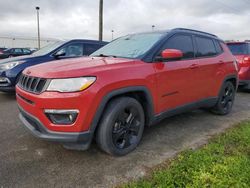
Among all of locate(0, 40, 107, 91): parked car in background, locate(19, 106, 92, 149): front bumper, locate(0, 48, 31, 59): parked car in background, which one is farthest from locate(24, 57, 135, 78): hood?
locate(0, 48, 31, 59): parked car in background

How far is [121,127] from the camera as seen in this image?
3117mm

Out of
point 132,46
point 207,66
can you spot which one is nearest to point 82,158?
point 132,46

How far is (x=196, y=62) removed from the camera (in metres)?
4.15

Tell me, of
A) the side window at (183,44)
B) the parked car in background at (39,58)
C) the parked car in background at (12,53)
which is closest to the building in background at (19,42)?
the parked car in background at (12,53)

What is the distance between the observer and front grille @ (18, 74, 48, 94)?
2.77 m

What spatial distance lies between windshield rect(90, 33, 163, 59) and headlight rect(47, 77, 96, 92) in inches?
39.6

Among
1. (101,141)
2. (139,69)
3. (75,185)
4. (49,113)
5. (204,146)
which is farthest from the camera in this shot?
(204,146)

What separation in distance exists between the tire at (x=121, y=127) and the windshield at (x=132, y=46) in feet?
2.47

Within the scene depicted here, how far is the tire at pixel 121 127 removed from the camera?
2.89 meters

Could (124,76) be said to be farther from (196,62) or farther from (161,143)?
(196,62)

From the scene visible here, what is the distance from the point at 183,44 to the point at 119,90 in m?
1.76

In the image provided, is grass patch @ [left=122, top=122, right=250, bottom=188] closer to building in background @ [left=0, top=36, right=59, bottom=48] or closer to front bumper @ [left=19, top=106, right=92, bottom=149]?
front bumper @ [left=19, top=106, right=92, bottom=149]

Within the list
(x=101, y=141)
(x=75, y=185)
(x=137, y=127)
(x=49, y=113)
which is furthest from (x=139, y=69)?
(x=75, y=185)

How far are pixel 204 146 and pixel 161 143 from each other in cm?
60
